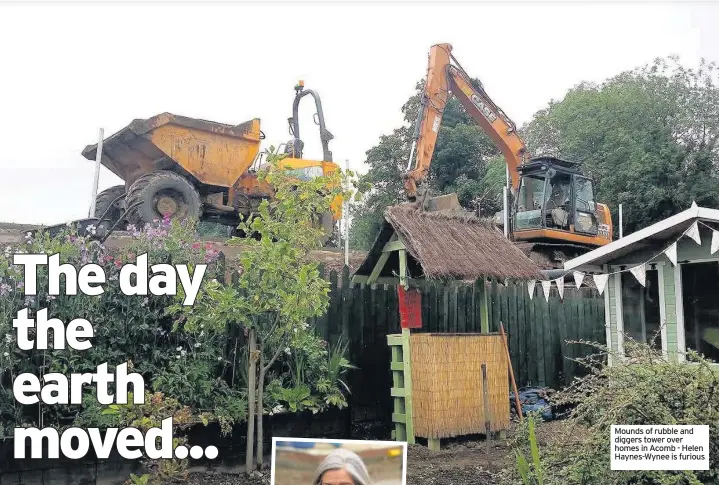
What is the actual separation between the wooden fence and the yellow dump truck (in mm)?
3432

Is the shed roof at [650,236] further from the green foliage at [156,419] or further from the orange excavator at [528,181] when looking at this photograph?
the orange excavator at [528,181]

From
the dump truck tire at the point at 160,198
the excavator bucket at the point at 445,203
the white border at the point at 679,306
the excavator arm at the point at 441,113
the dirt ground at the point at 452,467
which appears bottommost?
the dirt ground at the point at 452,467

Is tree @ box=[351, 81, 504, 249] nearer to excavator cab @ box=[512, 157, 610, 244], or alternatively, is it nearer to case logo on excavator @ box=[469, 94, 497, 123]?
case logo on excavator @ box=[469, 94, 497, 123]

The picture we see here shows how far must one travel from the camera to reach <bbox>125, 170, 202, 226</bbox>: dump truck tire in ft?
40.1

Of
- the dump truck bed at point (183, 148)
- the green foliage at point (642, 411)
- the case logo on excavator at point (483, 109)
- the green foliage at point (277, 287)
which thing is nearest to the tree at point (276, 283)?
the green foliage at point (277, 287)

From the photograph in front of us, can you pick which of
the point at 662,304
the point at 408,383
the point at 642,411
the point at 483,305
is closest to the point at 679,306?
the point at 662,304

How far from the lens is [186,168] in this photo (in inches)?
512

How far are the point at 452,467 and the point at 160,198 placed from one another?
800 centimetres

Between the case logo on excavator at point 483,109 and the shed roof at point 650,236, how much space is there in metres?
8.26

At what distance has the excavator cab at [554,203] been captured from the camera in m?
15.9

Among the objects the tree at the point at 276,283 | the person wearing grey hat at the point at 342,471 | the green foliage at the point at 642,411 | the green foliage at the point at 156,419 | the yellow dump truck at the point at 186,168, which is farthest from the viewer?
the yellow dump truck at the point at 186,168

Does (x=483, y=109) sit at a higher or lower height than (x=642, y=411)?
higher

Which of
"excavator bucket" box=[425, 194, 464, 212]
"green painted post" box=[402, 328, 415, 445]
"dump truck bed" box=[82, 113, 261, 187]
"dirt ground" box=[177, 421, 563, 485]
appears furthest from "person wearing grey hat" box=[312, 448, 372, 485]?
"dump truck bed" box=[82, 113, 261, 187]

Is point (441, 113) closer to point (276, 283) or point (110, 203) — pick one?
point (110, 203)
